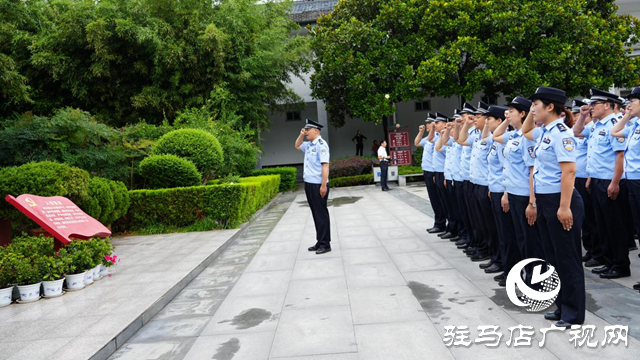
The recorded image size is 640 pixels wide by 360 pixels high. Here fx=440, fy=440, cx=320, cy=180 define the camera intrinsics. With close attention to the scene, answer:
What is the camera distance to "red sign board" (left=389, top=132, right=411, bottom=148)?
65.3 feet

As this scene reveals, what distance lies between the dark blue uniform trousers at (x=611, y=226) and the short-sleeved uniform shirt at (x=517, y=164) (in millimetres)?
1304

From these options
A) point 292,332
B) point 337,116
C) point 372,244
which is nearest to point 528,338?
point 292,332

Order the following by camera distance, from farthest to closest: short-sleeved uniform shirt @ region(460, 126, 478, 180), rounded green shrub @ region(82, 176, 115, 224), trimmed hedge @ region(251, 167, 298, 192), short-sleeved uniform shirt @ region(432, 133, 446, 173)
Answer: trimmed hedge @ region(251, 167, 298, 192) → short-sleeved uniform shirt @ region(432, 133, 446, 173) → rounded green shrub @ region(82, 176, 115, 224) → short-sleeved uniform shirt @ region(460, 126, 478, 180)

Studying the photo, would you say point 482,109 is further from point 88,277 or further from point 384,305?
point 88,277

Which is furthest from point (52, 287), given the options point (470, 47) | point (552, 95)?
point (470, 47)

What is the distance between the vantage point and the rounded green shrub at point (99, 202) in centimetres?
714

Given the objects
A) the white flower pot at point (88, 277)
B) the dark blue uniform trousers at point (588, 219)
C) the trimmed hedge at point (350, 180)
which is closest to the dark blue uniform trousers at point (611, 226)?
the dark blue uniform trousers at point (588, 219)

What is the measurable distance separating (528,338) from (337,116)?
19334 mm

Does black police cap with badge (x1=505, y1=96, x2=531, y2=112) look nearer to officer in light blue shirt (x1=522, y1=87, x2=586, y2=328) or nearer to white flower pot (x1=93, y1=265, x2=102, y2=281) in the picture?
officer in light blue shirt (x1=522, y1=87, x2=586, y2=328)

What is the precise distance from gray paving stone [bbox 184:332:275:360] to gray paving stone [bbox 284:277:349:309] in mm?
748

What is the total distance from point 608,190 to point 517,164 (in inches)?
52.7

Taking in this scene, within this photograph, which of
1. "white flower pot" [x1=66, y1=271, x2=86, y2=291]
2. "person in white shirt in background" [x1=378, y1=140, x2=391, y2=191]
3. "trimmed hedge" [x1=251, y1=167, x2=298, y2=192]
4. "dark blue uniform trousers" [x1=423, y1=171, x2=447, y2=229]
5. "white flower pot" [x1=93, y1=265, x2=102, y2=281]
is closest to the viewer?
"white flower pot" [x1=66, y1=271, x2=86, y2=291]

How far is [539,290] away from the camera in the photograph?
3957 mm

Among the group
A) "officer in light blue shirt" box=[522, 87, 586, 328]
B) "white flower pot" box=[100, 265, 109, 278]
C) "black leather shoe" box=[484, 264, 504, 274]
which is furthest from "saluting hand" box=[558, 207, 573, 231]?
"white flower pot" box=[100, 265, 109, 278]
